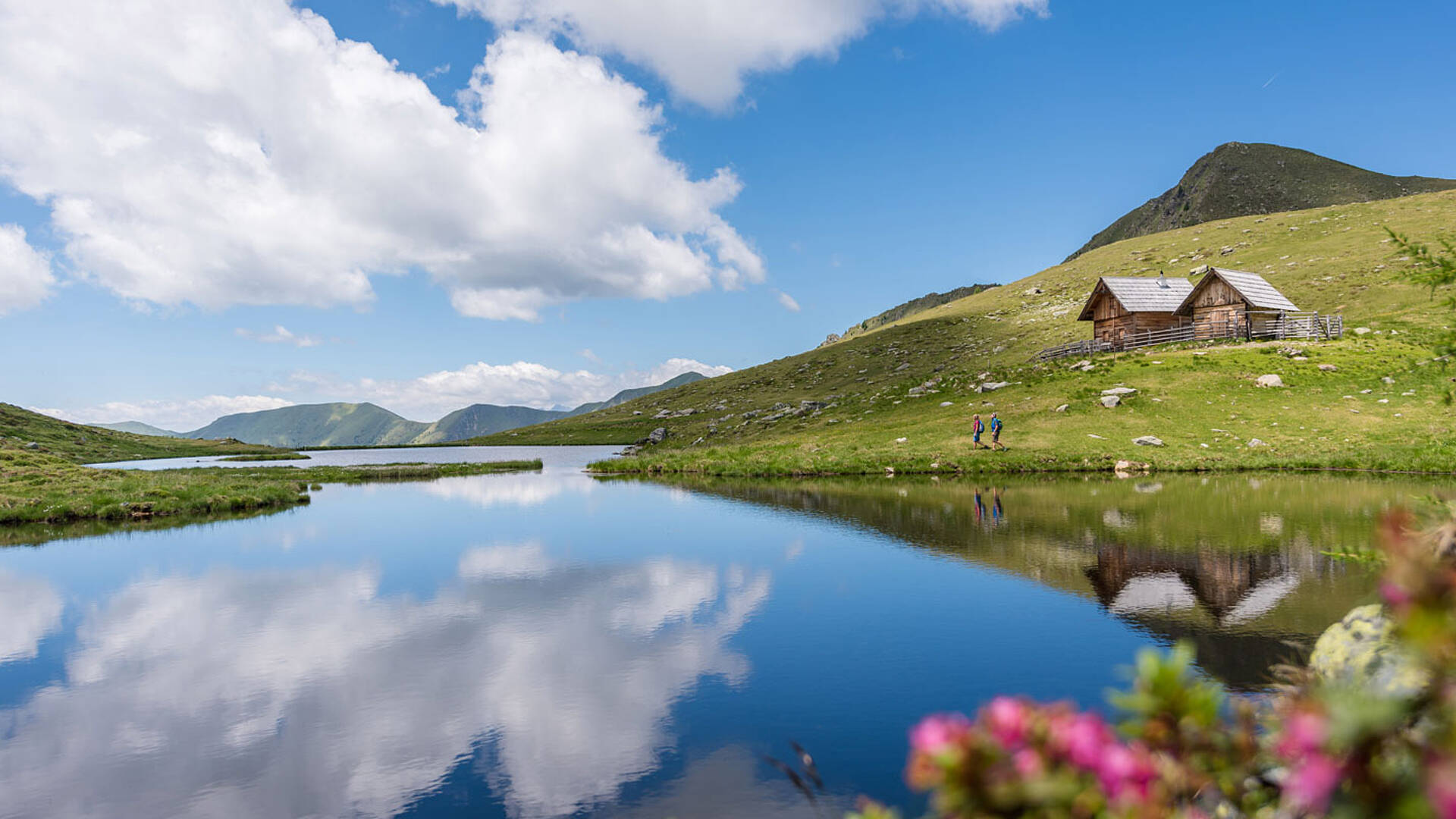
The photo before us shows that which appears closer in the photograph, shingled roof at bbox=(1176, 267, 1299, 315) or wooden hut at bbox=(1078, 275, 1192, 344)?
shingled roof at bbox=(1176, 267, 1299, 315)

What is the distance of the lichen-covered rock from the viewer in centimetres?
564

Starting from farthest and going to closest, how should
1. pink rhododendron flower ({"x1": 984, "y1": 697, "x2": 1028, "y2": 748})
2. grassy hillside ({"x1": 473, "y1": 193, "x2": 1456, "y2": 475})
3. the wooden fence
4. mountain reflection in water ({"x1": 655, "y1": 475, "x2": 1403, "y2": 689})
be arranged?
the wooden fence, grassy hillside ({"x1": 473, "y1": 193, "x2": 1456, "y2": 475}), mountain reflection in water ({"x1": 655, "y1": 475, "x2": 1403, "y2": 689}), pink rhododendron flower ({"x1": 984, "y1": 697, "x2": 1028, "y2": 748})

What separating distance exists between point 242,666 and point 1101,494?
110 ft

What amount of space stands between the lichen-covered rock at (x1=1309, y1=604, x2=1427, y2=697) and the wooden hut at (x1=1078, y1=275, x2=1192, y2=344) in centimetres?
7838

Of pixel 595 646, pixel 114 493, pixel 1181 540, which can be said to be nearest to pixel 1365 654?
pixel 595 646

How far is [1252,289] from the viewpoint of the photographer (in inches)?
2618

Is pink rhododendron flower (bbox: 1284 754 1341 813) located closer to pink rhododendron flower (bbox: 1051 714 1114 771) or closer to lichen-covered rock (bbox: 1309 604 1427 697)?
pink rhododendron flower (bbox: 1051 714 1114 771)

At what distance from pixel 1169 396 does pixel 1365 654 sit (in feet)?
173

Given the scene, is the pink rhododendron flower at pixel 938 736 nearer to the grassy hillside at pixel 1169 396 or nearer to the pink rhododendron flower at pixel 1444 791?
the pink rhododendron flower at pixel 1444 791

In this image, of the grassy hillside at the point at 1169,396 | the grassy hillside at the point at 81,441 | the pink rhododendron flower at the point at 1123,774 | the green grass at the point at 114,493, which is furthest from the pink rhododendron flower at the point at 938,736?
the grassy hillside at the point at 81,441

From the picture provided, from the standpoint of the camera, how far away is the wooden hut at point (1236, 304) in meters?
65.1

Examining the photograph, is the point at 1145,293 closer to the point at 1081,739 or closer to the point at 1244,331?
the point at 1244,331

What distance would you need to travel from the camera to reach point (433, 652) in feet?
45.2

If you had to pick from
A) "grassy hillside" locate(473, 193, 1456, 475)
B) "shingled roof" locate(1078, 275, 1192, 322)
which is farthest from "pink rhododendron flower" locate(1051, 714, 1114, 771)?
"shingled roof" locate(1078, 275, 1192, 322)
